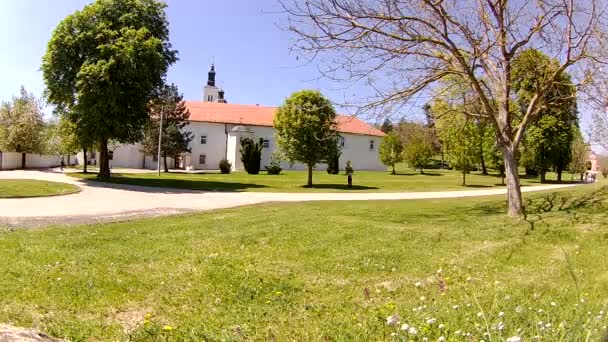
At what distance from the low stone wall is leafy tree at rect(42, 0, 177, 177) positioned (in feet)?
55.0

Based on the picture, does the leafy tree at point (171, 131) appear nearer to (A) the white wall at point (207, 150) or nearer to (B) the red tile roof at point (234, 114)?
(A) the white wall at point (207, 150)

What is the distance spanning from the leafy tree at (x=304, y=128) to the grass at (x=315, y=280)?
20.3m

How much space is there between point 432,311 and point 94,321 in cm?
318

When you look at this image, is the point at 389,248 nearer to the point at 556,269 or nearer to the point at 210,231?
the point at 556,269

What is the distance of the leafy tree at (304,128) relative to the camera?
32.1 meters

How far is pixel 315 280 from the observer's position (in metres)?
6.81

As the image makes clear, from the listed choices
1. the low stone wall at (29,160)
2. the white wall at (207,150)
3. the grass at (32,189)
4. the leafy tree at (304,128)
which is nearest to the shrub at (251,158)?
the white wall at (207,150)

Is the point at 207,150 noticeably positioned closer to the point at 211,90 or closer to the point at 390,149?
the point at 390,149

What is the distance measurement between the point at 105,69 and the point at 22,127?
27384mm

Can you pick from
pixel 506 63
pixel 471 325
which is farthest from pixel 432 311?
pixel 506 63

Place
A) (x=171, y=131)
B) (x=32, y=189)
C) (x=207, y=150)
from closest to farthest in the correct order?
1. (x=32, y=189)
2. (x=171, y=131)
3. (x=207, y=150)

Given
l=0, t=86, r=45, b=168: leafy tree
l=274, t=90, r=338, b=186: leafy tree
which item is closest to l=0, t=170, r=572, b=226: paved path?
l=274, t=90, r=338, b=186: leafy tree

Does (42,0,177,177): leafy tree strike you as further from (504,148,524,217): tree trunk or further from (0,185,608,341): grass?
(504,148,524,217): tree trunk

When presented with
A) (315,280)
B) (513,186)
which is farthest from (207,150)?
(315,280)
